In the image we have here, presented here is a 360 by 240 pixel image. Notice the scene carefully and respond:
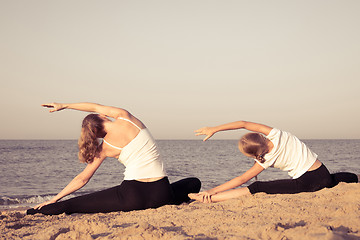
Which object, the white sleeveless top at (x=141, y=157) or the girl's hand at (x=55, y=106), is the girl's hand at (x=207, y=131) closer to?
the white sleeveless top at (x=141, y=157)

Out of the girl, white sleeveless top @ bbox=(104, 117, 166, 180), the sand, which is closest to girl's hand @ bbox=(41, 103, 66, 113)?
white sleeveless top @ bbox=(104, 117, 166, 180)

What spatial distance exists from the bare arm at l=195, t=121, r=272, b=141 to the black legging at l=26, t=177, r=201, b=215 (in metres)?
0.81

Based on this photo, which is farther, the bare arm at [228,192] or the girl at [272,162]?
the bare arm at [228,192]

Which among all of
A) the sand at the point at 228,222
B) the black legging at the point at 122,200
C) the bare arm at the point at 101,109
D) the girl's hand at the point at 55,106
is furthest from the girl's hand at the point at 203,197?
the girl's hand at the point at 55,106

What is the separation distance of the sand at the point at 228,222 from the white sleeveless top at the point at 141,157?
45 centimetres

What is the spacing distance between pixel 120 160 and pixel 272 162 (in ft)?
6.68

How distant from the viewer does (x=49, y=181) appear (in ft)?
41.0

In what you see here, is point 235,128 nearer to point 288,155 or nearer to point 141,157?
point 288,155

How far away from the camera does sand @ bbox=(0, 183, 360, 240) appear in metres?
2.60

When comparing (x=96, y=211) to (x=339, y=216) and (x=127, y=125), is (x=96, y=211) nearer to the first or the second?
(x=127, y=125)

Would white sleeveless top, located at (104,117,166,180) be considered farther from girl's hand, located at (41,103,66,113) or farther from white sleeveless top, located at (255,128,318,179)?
white sleeveless top, located at (255,128,318,179)

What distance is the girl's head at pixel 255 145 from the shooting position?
4.14m

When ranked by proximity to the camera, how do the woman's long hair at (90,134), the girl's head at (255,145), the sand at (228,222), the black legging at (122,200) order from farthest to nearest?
the girl's head at (255,145) → the black legging at (122,200) → the woman's long hair at (90,134) → the sand at (228,222)

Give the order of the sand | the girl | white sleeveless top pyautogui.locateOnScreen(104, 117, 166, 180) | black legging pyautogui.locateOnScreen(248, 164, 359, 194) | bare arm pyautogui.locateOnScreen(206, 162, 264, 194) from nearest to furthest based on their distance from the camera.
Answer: the sand, white sleeveless top pyautogui.locateOnScreen(104, 117, 166, 180), the girl, bare arm pyautogui.locateOnScreen(206, 162, 264, 194), black legging pyautogui.locateOnScreen(248, 164, 359, 194)
